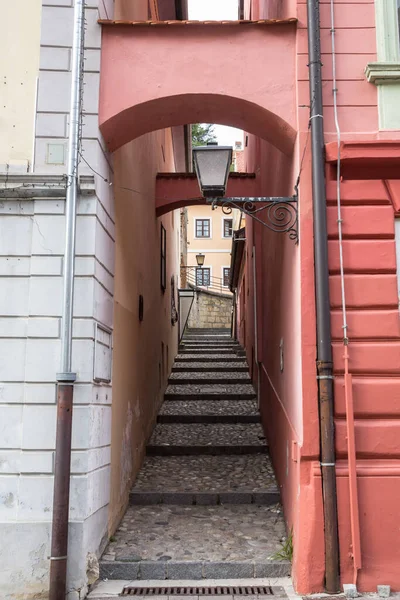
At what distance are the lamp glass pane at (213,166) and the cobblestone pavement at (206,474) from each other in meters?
3.61

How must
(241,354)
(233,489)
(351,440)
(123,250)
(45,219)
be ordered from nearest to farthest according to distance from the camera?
(351,440) → (45,219) → (123,250) → (233,489) → (241,354)

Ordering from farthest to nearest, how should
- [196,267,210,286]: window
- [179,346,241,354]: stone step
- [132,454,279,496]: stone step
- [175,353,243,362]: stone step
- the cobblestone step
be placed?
[196,267,210,286]: window → the cobblestone step → [179,346,241,354]: stone step → [175,353,243,362]: stone step → [132,454,279,496]: stone step


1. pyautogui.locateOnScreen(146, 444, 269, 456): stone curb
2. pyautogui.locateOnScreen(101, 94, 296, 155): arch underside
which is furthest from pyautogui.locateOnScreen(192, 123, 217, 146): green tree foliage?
pyautogui.locateOnScreen(101, 94, 296, 155): arch underside

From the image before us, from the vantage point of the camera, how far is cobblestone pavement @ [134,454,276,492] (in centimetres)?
662

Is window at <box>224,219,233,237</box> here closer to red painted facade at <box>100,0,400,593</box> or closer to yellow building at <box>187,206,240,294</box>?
yellow building at <box>187,206,240,294</box>

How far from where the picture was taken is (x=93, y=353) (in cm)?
470

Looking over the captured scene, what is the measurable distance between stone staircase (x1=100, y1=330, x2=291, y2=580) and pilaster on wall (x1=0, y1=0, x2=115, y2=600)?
0.58 m

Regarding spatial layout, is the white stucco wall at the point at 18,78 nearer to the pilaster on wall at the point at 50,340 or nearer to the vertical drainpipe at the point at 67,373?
the pilaster on wall at the point at 50,340

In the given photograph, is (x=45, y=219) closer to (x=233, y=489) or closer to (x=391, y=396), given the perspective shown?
(x=391, y=396)

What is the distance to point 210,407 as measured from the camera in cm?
995

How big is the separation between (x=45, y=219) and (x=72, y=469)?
6.97 ft

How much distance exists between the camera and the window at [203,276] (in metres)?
39.7

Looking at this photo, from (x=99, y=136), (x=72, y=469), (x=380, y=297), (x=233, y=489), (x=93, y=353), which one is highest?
(x=99, y=136)

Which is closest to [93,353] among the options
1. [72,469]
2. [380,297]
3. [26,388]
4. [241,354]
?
[26,388]
